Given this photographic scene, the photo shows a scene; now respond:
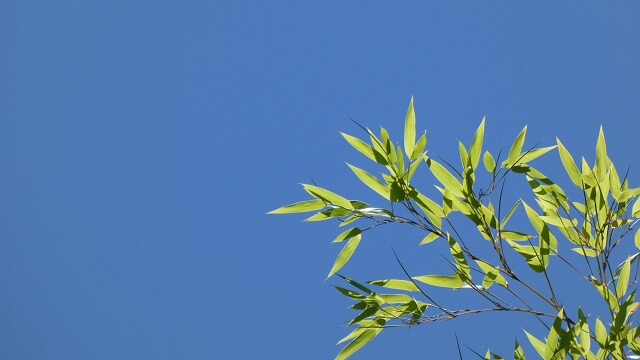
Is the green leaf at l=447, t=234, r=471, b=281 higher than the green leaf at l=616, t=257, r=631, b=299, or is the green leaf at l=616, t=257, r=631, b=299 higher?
the green leaf at l=447, t=234, r=471, b=281

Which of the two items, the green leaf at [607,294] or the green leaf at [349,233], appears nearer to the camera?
the green leaf at [607,294]

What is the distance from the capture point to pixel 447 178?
1.40 m

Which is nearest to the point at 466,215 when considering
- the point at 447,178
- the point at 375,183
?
the point at 447,178

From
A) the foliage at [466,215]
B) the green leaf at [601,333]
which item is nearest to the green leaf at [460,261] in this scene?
the foliage at [466,215]

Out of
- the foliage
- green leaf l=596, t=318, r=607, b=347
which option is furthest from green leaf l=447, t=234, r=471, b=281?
green leaf l=596, t=318, r=607, b=347

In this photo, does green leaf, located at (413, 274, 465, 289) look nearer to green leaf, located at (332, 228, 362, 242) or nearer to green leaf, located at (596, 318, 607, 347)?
green leaf, located at (332, 228, 362, 242)

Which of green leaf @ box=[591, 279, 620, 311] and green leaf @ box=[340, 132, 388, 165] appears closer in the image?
green leaf @ box=[591, 279, 620, 311]

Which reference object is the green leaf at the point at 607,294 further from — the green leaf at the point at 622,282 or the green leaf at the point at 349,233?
the green leaf at the point at 349,233

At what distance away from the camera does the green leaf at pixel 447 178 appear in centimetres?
140

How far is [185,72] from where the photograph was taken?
6453mm

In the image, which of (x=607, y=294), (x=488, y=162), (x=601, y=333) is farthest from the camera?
(x=488, y=162)

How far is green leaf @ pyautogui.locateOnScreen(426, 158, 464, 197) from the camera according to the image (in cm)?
140

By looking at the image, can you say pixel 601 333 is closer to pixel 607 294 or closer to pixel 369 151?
pixel 607 294

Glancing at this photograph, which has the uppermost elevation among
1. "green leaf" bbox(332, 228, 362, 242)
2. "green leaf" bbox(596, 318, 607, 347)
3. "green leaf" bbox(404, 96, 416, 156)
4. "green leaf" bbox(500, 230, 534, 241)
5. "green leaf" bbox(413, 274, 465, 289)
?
"green leaf" bbox(404, 96, 416, 156)
